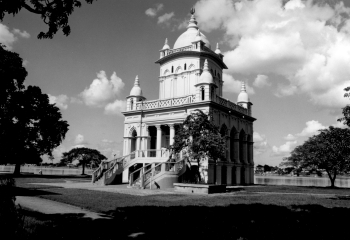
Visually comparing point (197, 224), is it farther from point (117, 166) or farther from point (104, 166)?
point (104, 166)

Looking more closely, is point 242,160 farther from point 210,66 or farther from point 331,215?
point 331,215

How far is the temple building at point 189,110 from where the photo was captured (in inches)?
1238

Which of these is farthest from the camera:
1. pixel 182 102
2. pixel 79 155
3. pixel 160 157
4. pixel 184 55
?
pixel 79 155

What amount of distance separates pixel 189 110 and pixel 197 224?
2184 centimetres

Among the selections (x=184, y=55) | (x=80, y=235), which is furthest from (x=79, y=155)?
(x=80, y=235)

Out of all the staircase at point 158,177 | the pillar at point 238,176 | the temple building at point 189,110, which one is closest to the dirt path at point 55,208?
the staircase at point 158,177

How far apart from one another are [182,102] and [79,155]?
46244 mm

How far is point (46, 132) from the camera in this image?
1631 inches

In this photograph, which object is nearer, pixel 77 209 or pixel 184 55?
pixel 77 209

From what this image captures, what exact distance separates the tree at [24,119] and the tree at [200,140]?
1890 centimetres

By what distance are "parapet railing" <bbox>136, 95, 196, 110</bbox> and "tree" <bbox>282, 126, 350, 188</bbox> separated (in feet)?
43.2

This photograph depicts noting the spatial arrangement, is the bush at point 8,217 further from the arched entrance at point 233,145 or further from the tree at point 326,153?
the arched entrance at point 233,145

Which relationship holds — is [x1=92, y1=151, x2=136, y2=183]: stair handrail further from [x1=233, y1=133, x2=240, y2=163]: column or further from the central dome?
the central dome

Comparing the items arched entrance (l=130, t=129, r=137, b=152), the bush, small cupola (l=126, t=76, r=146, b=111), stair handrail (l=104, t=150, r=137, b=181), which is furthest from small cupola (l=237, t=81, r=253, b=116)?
the bush
